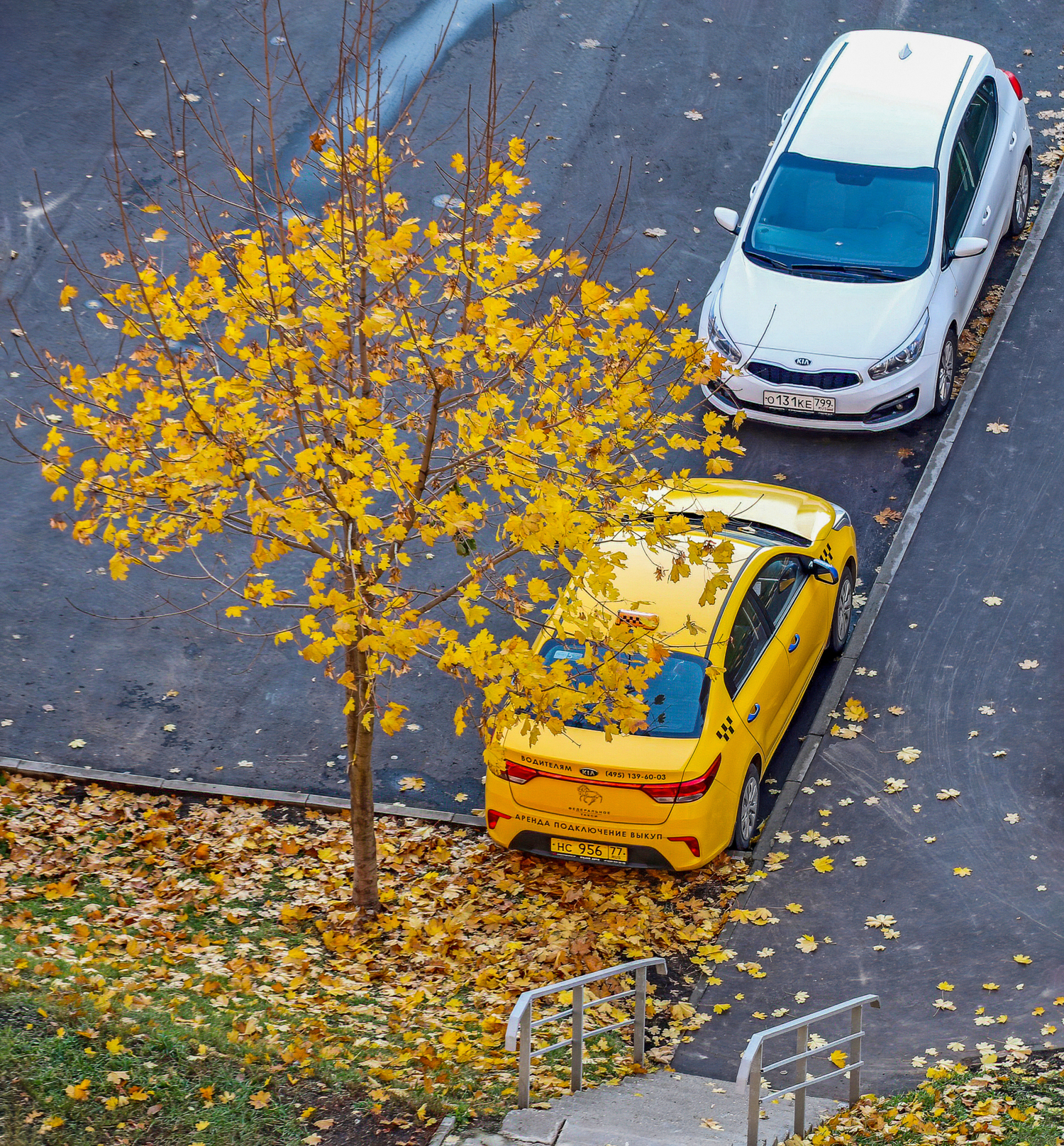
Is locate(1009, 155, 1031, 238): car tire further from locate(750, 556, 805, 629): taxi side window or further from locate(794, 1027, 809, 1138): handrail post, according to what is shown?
locate(794, 1027, 809, 1138): handrail post

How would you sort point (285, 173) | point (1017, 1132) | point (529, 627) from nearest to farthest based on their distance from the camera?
point (1017, 1132) → point (529, 627) → point (285, 173)

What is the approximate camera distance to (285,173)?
17.2 meters

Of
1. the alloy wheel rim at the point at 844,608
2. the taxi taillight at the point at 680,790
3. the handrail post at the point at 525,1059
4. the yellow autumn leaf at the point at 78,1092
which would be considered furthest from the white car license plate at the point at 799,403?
the yellow autumn leaf at the point at 78,1092

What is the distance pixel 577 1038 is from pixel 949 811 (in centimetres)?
399

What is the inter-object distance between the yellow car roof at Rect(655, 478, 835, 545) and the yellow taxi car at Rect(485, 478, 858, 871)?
21.3 inches

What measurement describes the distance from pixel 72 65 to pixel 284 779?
1174cm

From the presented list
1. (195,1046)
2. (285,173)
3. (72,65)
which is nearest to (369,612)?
(195,1046)

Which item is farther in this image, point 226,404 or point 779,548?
point 779,548

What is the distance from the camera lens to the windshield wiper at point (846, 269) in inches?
561

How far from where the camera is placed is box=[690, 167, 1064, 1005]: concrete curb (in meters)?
10.9

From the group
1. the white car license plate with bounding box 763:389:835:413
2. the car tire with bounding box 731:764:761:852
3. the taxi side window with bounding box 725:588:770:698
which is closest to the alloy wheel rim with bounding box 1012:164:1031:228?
the white car license plate with bounding box 763:389:835:413

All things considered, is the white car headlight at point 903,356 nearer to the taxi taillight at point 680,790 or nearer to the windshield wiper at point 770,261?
the windshield wiper at point 770,261

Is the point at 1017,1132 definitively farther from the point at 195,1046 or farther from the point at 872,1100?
the point at 195,1046

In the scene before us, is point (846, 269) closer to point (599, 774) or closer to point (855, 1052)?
point (599, 774)
